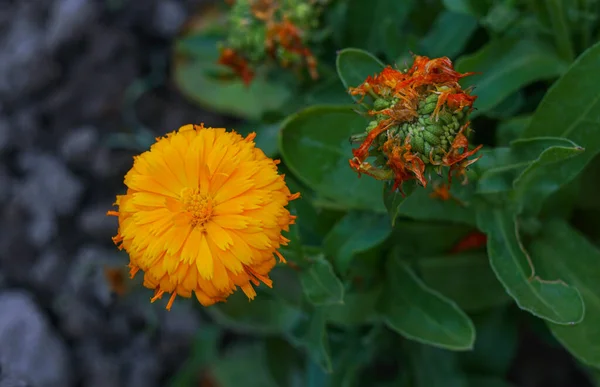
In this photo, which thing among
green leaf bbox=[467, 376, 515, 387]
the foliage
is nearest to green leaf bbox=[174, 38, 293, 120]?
the foliage

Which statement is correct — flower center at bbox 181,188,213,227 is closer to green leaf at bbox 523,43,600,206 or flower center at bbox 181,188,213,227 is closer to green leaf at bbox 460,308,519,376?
green leaf at bbox 523,43,600,206

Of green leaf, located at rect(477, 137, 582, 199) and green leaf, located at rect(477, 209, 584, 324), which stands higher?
green leaf, located at rect(477, 137, 582, 199)

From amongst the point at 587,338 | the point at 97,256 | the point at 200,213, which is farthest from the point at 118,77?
the point at 587,338

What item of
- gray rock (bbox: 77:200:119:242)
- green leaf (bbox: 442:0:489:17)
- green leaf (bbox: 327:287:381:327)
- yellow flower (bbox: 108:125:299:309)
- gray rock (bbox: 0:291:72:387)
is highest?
green leaf (bbox: 442:0:489:17)

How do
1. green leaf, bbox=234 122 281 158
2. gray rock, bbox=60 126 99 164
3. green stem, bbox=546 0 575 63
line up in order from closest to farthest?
green stem, bbox=546 0 575 63, green leaf, bbox=234 122 281 158, gray rock, bbox=60 126 99 164

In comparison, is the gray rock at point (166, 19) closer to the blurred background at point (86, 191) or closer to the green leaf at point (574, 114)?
the blurred background at point (86, 191)

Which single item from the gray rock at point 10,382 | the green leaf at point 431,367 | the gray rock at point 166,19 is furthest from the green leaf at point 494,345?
the gray rock at point 166,19

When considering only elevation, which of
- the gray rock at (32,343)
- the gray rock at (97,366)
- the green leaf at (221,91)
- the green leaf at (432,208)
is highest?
the green leaf at (432,208)
